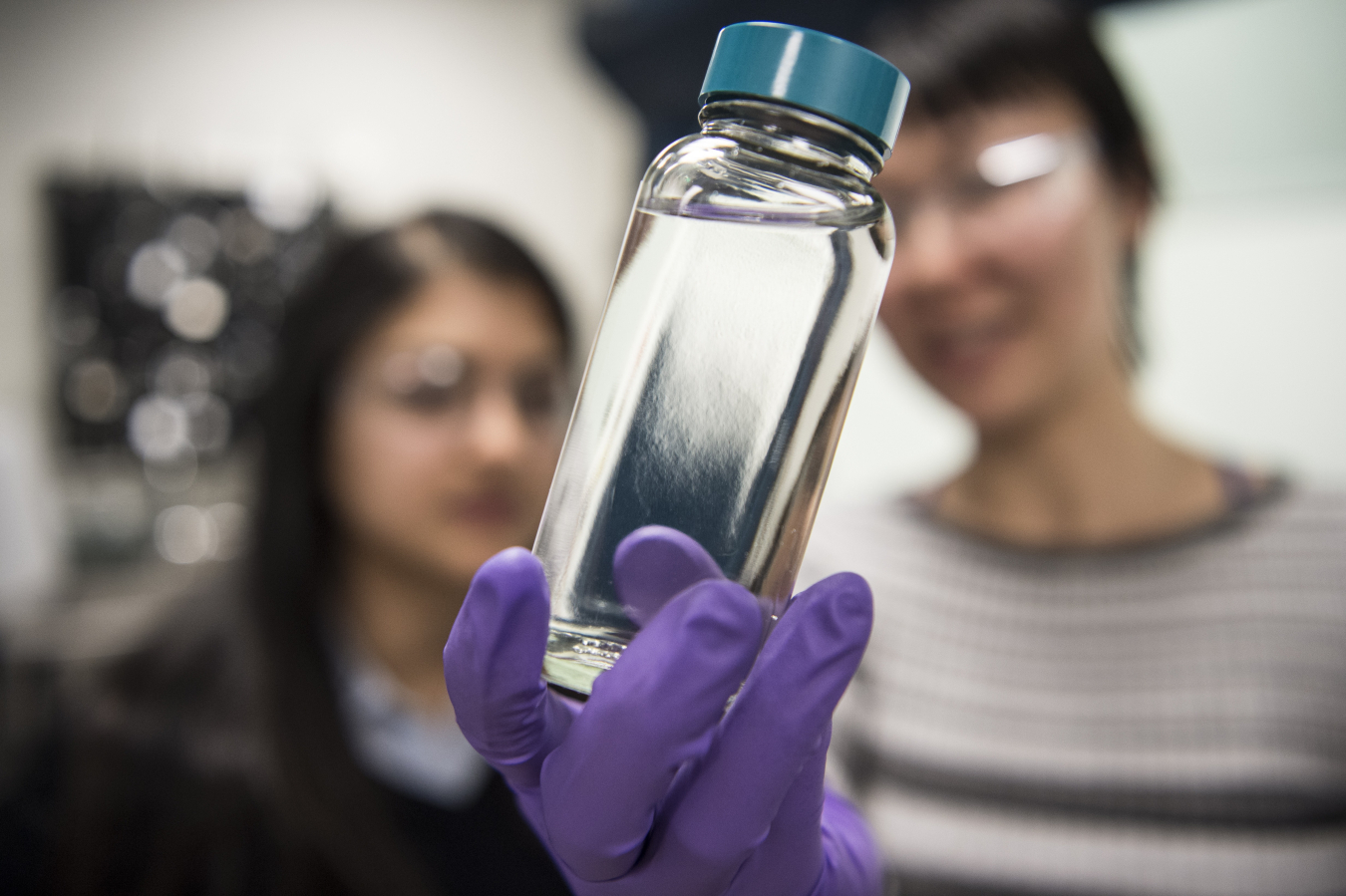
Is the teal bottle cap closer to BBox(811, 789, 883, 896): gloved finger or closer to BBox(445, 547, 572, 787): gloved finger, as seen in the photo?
BBox(445, 547, 572, 787): gloved finger

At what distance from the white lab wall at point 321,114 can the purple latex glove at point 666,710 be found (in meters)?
2.03

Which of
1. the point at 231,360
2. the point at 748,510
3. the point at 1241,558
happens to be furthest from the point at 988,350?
the point at 231,360

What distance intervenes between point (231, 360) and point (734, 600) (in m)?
2.72

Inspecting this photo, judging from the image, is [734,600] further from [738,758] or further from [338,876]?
[338,876]

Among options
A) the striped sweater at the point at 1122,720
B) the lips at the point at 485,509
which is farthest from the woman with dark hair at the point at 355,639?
the striped sweater at the point at 1122,720

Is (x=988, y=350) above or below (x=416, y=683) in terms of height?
above

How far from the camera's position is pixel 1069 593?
81 centimetres

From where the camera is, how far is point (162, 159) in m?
2.57

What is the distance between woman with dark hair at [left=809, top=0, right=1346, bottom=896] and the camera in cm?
70

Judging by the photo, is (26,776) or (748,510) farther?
(26,776)

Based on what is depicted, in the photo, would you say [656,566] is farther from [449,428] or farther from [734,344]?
[449,428]

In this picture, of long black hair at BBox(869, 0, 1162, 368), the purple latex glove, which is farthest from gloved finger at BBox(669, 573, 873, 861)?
long black hair at BBox(869, 0, 1162, 368)

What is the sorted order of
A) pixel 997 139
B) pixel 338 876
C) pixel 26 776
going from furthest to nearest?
pixel 26 776 < pixel 338 876 < pixel 997 139

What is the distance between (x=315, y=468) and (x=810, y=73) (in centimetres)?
90
